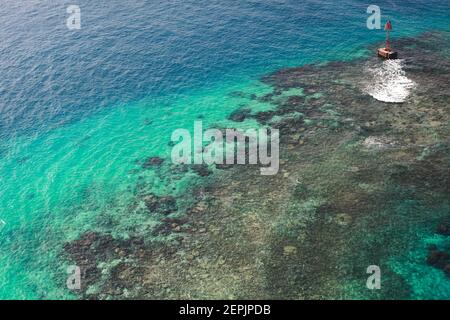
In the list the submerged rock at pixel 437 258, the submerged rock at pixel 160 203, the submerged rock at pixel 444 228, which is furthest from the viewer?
the submerged rock at pixel 160 203

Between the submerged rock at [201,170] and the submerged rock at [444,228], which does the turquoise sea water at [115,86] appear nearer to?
the submerged rock at [201,170]

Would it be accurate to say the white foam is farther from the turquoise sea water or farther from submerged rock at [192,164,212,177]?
submerged rock at [192,164,212,177]

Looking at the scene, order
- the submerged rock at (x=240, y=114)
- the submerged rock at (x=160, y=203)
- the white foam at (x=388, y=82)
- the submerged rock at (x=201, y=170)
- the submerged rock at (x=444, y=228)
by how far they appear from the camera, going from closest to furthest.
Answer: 1. the submerged rock at (x=444, y=228)
2. the submerged rock at (x=160, y=203)
3. the submerged rock at (x=201, y=170)
4. the white foam at (x=388, y=82)
5. the submerged rock at (x=240, y=114)

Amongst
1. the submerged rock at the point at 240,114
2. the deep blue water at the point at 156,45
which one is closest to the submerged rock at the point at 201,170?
the submerged rock at the point at 240,114

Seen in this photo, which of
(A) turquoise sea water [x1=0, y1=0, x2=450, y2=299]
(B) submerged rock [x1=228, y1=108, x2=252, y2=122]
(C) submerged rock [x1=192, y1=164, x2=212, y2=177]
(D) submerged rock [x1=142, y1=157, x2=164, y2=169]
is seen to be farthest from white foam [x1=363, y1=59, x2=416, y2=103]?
(D) submerged rock [x1=142, y1=157, x2=164, y2=169]

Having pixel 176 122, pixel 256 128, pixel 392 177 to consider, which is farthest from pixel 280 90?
pixel 392 177

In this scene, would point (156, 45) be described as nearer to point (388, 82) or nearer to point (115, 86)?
point (115, 86)
